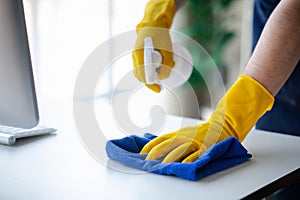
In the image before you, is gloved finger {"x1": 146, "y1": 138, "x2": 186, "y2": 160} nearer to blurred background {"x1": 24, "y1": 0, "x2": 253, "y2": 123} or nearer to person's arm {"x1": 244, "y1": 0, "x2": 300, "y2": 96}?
person's arm {"x1": 244, "y1": 0, "x2": 300, "y2": 96}

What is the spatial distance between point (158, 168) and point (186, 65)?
1.49ft

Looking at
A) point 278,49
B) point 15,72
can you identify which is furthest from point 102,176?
point 278,49

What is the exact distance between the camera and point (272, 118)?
173 cm

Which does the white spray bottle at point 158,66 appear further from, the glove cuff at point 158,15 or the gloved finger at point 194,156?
the gloved finger at point 194,156

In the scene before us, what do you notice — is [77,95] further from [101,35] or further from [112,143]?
[101,35]

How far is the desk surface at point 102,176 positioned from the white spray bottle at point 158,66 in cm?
25

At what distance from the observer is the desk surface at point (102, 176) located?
3.44 feet

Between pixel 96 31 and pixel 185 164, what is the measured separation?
2753 millimetres

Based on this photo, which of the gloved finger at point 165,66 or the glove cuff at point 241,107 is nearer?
the glove cuff at point 241,107

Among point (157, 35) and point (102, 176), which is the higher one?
point (157, 35)

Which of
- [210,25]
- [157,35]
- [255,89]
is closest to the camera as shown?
[255,89]

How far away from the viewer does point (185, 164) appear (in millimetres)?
1133

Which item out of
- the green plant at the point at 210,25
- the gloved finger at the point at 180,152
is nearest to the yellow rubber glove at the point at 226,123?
the gloved finger at the point at 180,152

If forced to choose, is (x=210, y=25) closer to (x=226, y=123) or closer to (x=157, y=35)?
(x=157, y=35)
